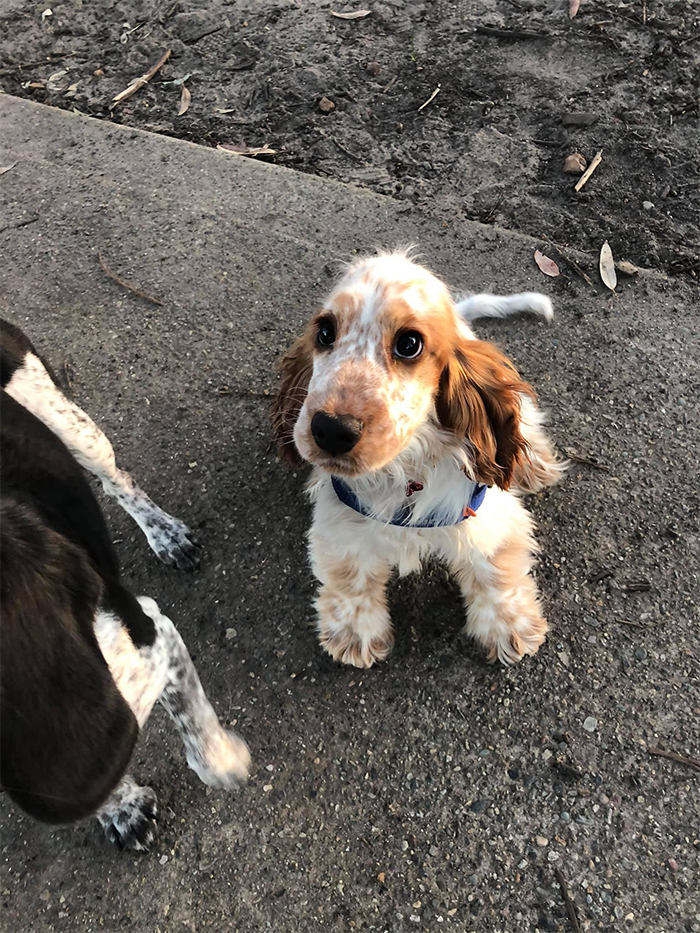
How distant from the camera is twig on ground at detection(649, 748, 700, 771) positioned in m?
2.37

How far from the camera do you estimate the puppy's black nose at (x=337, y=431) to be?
1.82 m

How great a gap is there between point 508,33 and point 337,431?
4239 millimetres

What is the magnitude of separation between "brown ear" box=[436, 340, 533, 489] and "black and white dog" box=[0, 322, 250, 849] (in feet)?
3.76

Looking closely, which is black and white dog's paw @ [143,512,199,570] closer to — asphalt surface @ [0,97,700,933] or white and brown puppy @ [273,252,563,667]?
asphalt surface @ [0,97,700,933]

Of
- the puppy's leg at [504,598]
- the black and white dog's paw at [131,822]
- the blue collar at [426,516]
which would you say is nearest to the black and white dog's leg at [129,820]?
the black and white dog's paw at [131,822]

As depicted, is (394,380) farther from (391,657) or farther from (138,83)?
(138,83)

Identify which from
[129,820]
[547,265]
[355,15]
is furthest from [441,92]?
[129,820]

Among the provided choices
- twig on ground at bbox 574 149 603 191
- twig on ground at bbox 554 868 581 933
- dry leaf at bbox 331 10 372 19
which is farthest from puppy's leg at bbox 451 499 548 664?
dry leaf at bbox 331 10 372 19

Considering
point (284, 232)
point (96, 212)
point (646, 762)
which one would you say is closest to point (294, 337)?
point (284, 232)

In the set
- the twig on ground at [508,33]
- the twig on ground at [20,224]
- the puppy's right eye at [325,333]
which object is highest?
the puppy's right eye at [325,333]

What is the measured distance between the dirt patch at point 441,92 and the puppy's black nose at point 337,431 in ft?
8.41

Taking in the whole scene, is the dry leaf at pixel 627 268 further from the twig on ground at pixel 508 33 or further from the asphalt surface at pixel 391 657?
the twig on ground at pixel 508 33

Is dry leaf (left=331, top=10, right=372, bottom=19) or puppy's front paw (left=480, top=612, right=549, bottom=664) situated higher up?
dry leaf (left=331, top=10, right=372, bottom=19)

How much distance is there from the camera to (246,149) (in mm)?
4555
